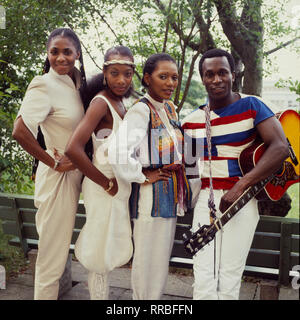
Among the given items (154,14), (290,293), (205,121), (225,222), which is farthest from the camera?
(154,14)

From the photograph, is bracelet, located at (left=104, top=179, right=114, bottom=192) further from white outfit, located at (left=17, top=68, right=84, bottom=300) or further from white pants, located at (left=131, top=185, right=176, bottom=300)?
white outfit, located at (left=17, top=68, right=84, bottom=300)

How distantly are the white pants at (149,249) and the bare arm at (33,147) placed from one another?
544 millimetres

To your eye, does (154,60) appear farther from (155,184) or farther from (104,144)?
(155,184)

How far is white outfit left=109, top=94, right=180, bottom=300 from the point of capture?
2385mm

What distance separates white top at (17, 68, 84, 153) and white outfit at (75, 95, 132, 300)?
0.73ft

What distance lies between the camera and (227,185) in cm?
245

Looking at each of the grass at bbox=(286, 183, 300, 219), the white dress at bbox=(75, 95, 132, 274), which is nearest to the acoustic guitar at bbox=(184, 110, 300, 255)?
the white dress at bbox=(75, 95, 132, 274)

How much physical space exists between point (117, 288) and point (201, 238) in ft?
5.44

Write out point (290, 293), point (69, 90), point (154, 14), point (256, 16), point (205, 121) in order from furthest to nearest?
1. point (154, 14)
2. point (256, 16)
3. point (290, 293)
4. point (69, 90)
5. point (205, 121)

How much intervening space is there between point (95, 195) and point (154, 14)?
305 centimetres

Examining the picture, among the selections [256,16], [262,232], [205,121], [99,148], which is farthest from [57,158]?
[256,16]

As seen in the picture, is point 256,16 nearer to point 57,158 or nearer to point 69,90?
point 69,90

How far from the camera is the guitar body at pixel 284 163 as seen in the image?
94.1 inches

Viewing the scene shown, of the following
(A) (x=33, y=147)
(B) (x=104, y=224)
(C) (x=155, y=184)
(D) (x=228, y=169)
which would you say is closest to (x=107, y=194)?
(B) (x=104, y=224)
